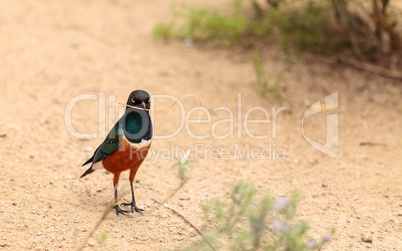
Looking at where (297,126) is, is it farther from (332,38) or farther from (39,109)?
Answer: (39,109)

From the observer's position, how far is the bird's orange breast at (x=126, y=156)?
3459 millimetres

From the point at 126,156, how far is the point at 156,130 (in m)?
1.70

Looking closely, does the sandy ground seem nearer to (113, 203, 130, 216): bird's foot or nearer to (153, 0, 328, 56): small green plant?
(113, 203, 130, 216): bird's foot

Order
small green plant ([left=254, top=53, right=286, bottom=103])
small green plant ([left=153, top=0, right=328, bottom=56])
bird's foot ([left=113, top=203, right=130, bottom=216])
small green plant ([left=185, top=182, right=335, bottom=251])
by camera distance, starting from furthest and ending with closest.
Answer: small green plant ([left=153, top=0, right=328, bottom=56])
small green plant ([left=254, top=53, right=286, bottom=103])
bird's foot ([left=113, top=203, right=130, bottom=216])
small green plant ([left=185, top=182, right=335, bottom=251])

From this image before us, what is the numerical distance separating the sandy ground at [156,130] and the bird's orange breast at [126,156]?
1.29 feet

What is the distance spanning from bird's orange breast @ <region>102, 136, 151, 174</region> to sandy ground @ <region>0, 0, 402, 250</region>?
39 cm

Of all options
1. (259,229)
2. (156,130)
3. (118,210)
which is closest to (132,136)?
(118,210)

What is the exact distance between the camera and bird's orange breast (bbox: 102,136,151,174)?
346cm

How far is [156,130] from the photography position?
518cm

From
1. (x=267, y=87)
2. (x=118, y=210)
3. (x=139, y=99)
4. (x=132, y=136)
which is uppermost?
(x=267, y=87)

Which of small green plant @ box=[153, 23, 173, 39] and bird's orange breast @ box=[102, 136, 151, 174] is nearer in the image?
bird's orange breast @ box=[102, 136, 151, 174]

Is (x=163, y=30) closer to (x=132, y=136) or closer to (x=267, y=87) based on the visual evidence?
(x=267, y=87)

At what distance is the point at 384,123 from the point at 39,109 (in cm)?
373

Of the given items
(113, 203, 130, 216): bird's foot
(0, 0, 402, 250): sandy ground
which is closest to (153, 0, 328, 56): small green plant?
(0, 0, 402, 250): sandy ground
